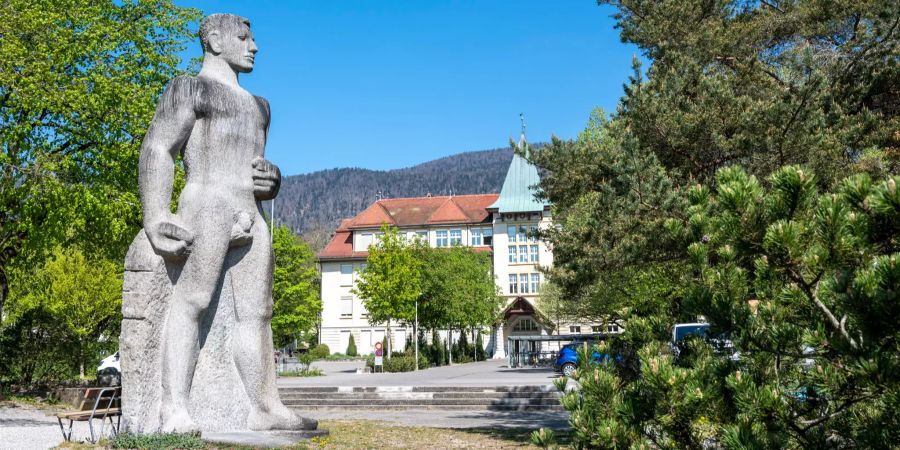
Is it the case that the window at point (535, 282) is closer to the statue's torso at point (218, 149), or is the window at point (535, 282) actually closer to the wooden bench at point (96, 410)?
the wooden bench at point (96, 410)

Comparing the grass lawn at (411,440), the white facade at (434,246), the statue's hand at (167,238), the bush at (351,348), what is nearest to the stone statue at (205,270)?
the statue's hand at (167,238)

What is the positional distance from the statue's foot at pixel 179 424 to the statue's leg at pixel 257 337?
2.00 ft

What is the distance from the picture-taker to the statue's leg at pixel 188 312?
7.43m

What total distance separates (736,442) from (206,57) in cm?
680

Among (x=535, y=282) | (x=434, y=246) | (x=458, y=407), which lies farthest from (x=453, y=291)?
(x=458, y=407)

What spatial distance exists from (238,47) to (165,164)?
1.55m

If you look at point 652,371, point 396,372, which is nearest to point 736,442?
point 652,371

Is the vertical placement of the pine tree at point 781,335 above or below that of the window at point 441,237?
below

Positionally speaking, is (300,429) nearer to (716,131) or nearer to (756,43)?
(716,131)

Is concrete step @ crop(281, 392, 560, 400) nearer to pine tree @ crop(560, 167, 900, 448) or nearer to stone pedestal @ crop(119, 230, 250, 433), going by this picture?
stone pedestal @ crop(119, 230, 250, 433)

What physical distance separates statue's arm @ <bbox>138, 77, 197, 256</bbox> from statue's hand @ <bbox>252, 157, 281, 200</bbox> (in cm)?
75

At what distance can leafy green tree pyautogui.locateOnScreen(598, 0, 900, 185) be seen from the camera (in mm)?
10867

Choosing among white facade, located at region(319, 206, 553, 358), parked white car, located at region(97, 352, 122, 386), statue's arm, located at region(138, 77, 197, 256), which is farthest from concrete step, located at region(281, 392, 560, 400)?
white facade, located at region(319, 206, 553, 358)

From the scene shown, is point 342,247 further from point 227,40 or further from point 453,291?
point 227,40
